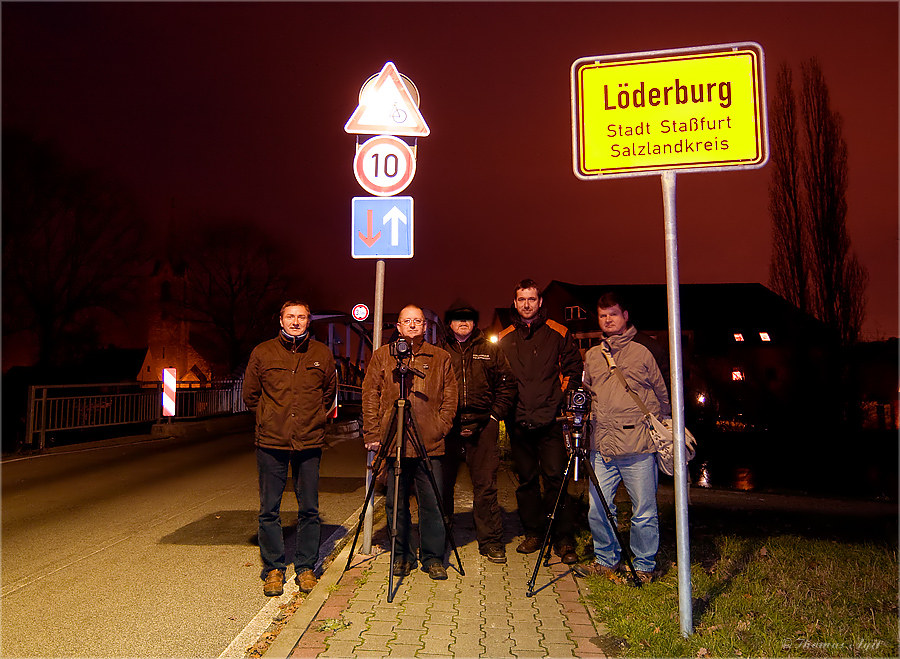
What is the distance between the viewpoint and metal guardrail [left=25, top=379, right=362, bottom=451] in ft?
42.5

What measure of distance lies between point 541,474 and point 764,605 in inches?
73.9

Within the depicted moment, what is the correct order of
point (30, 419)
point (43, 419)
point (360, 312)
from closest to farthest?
point (30, 419) → point (43, 419) → point (360, 312)

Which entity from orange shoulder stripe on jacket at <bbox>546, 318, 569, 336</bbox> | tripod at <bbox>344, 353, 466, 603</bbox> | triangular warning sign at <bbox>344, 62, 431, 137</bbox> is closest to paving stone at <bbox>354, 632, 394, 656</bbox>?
tripod at <bbox>344, 353, 466, 603</bbox>

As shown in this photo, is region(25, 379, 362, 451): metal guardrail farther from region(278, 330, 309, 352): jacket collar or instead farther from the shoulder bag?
the shoulder bag

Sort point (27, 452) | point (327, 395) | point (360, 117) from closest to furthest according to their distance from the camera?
point (327, 395)
point (360, 117)
point (27, 452)

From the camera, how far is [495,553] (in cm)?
526

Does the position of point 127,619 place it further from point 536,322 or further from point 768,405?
point 768,405

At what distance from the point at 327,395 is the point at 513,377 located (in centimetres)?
150

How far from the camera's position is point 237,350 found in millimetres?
50406

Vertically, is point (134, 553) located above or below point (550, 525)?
below

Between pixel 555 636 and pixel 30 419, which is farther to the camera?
pixel 30 419

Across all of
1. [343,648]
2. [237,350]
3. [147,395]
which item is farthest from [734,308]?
[343,648]

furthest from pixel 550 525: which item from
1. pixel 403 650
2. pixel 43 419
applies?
pixel 43 419

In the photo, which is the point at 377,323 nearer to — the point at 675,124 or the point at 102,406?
the point at 675,124
